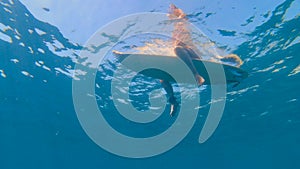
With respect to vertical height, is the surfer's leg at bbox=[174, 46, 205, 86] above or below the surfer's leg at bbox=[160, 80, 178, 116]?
above

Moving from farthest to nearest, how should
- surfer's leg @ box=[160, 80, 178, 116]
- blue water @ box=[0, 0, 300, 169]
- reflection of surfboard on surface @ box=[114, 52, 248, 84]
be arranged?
blue water @ box=[0, 0, 300, 169], surfer's leg @ box=[160, 80, 178, 116], reflection of surfboard on surface @ box=[114, 52, 248, 84]

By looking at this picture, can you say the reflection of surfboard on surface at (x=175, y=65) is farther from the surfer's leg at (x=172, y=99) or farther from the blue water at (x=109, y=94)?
the blue water at (x=109, y=94)

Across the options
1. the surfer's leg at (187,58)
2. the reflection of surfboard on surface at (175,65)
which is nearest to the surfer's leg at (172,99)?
the reflection of surfboard on surface at (175,65)

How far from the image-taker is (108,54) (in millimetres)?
15016

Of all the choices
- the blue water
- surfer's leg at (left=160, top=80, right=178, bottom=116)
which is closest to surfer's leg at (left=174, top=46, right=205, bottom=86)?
surfer's leg at (left=160, top=80, right=178, bottom=116)

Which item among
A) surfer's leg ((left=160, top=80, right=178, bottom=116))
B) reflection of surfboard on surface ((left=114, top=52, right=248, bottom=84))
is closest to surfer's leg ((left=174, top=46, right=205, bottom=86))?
reflection of surfboard on surface ((left=114, top=52, right=248, bottom=84))

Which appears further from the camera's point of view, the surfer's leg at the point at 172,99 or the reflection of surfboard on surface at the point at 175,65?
the surfer's leg at the point at 172,99

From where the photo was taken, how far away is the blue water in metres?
13.8

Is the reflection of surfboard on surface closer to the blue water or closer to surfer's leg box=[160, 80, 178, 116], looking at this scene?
surfer's leg box=[160, 80, 178, 116]

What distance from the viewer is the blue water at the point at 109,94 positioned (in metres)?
13.8

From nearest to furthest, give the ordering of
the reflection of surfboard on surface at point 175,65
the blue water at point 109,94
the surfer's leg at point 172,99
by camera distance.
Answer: the reflection of surfboard on surface at point 175,65 → the surfer's leg at point 172,99 → the blue water at point 109,94

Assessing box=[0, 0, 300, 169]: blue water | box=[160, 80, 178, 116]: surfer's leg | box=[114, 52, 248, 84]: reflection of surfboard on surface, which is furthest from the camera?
box=[0, 0, 300, 169]: blue water

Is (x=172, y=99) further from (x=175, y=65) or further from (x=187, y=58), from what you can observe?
(x=187, y=58)

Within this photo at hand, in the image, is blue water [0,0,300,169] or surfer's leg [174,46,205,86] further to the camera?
blue water [0,0,300,169]
